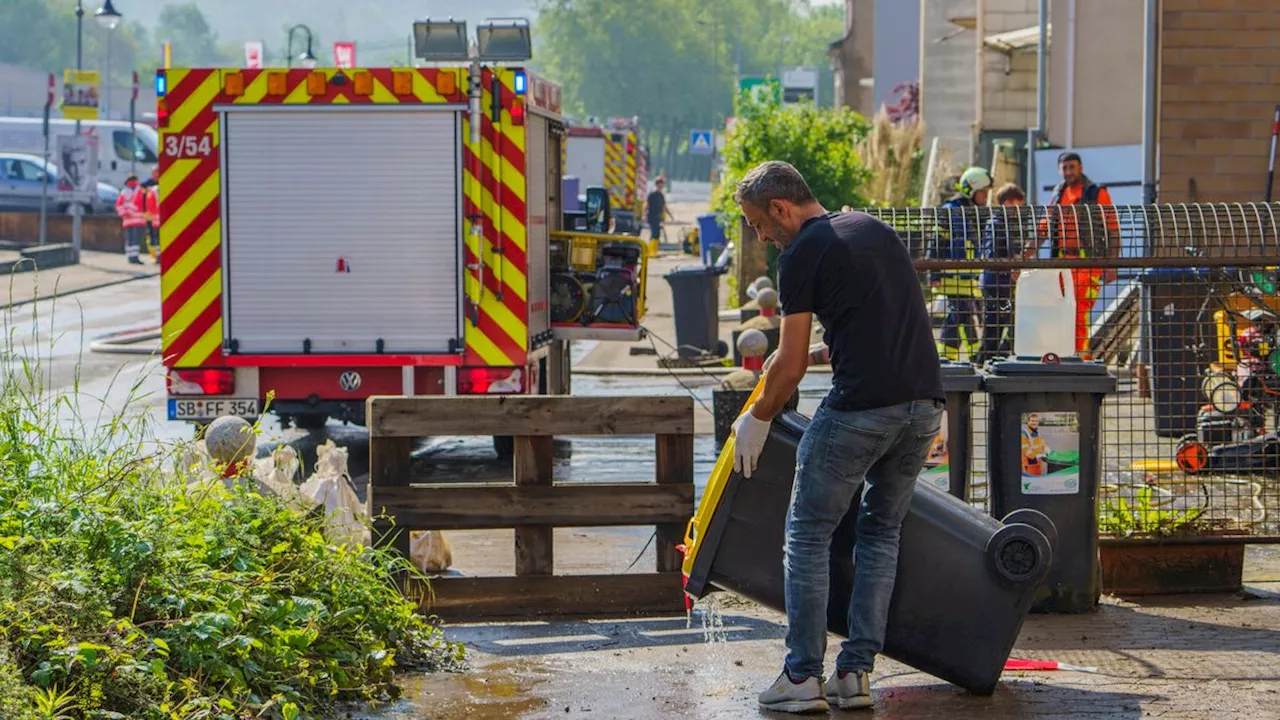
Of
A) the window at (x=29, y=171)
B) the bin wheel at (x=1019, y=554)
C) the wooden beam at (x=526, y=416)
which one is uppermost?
the window at (x=29, y=171)

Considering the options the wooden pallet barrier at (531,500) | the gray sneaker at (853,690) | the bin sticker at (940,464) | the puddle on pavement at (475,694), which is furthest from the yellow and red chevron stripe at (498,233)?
the gray sneaker at (853,690)

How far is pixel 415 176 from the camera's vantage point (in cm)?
1194

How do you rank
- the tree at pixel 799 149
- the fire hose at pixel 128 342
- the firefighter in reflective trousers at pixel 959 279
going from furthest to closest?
the tree at pixel 799 149 → the fire hose at pixel 128 342 → the firefighter in reflective trousers at pixel 959 279

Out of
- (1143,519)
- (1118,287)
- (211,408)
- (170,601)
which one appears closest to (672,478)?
(1143,519)

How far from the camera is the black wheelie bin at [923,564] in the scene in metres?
5.93

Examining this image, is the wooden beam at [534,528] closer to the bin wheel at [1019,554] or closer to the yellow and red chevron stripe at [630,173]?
the bin wheel at [1019,554]

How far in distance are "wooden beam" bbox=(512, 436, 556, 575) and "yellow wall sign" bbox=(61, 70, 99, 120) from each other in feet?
102

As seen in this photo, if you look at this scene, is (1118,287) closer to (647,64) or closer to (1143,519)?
(1143,519)

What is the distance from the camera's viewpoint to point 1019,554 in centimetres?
592

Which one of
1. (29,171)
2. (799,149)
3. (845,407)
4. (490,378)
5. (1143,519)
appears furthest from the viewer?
(29,171)

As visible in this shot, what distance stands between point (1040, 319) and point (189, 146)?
618 cm

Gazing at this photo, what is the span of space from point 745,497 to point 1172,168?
37.1 feet

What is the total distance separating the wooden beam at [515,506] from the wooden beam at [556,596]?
0.75ft

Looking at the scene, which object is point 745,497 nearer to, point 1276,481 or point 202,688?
point 202,688
